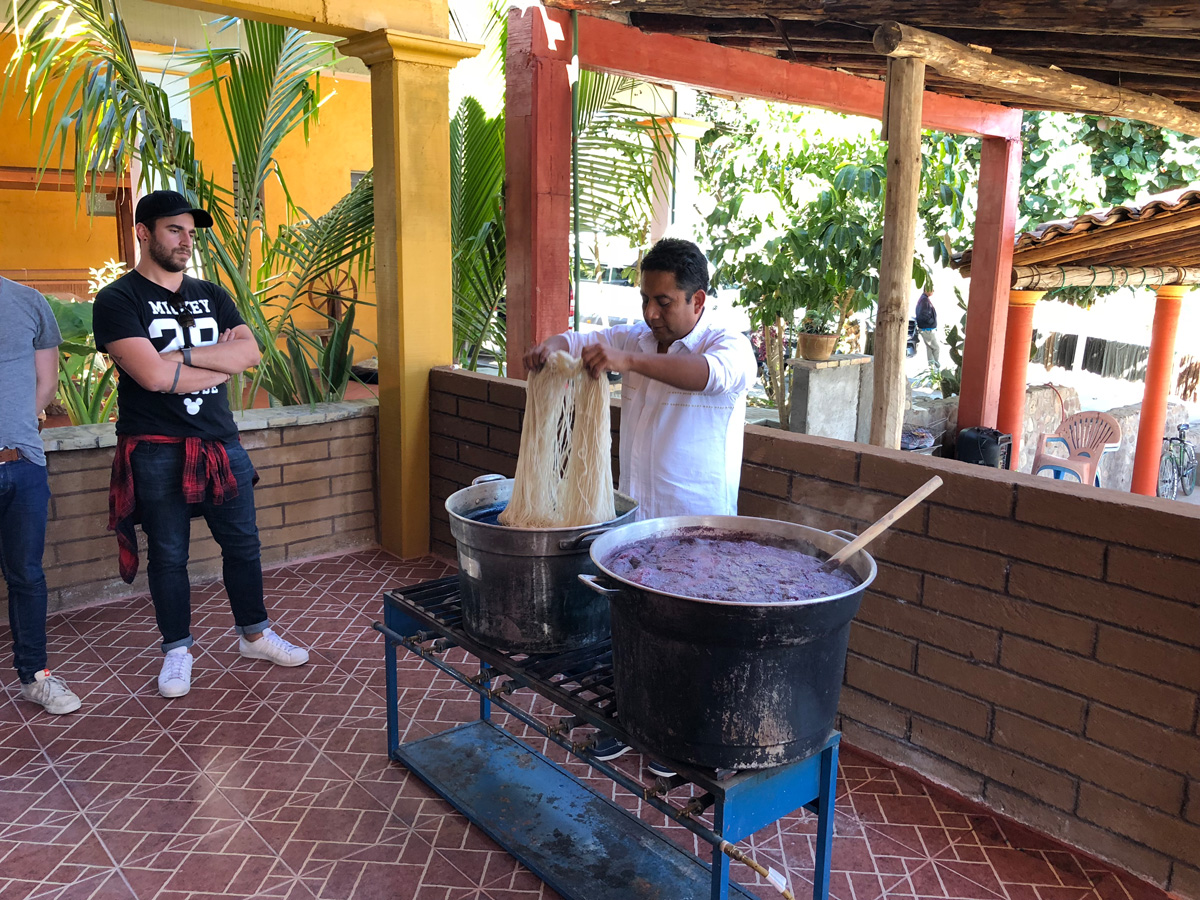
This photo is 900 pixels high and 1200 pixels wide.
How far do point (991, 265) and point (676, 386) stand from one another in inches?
276

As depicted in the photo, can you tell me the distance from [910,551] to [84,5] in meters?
4.61

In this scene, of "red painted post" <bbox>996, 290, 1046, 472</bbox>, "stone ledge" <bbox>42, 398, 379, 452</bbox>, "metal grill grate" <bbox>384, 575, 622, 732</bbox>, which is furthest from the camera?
"red painted post" <bbox>996, 290, 1046, 472</bbox>

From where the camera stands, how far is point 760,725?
205 centimetres

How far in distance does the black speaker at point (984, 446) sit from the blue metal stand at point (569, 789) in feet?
21.0

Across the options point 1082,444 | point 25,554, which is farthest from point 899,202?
point 1082,444

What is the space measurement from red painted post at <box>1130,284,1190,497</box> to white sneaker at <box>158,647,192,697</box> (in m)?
9.63

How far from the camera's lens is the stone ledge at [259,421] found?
4.71 meters

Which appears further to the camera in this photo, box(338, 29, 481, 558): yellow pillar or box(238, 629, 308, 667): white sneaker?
box(338, 29, 481, 558): yellow pillar

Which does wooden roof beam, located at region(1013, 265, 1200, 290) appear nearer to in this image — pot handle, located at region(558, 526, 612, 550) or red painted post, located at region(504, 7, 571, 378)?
red painted post, located at region(504, 7, 571, 378)

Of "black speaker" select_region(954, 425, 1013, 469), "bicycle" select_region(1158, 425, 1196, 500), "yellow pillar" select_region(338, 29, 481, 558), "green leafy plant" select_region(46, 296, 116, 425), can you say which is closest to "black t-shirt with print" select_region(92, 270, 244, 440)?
"yellow pillar" select_region(338, 29, 481, 558)

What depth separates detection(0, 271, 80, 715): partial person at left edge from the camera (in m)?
3.61

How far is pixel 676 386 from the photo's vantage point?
2.79 metres

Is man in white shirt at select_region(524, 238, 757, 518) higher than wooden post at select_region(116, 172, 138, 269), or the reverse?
wooden post at select_region(116, 172, 138, 269)

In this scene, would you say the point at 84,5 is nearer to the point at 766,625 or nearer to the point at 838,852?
the point at 766,625
